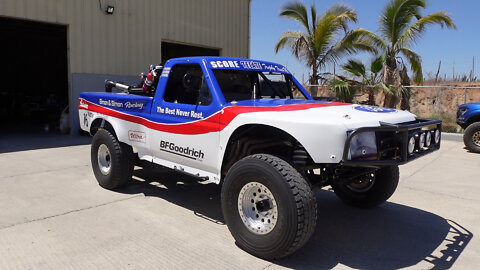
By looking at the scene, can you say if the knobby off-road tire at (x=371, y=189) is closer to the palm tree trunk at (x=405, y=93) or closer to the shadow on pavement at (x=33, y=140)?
the shadow on pavement at (x=33, y=140)

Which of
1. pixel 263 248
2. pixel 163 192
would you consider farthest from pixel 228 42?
pixel 263 248

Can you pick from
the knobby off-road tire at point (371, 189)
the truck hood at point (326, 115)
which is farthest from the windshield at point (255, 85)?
the knobby off-road tire at point (371, 189)

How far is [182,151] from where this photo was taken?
4.38 metres

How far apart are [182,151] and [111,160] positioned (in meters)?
1.46

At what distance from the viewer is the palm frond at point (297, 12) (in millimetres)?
14383

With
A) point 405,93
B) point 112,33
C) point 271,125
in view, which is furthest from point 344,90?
point 271,125

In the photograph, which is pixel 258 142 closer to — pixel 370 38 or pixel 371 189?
pixel 371 189

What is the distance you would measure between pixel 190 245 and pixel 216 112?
1367mm

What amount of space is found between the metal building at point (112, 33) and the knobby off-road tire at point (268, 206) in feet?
29.5

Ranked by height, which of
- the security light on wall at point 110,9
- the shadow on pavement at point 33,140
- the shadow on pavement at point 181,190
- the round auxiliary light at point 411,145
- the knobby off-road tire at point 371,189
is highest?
the security light on wall at point 110,9

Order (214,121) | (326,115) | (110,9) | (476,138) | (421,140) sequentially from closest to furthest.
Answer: (326,115), (421,140), (214,121), (476,138), (110,9)

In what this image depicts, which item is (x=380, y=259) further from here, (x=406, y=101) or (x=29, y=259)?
(x=406, y=101)

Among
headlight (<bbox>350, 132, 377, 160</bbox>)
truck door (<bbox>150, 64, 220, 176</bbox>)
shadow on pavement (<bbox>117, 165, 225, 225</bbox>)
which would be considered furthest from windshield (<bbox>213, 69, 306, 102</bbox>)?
headlight (<bbox>350, 132, 377, 160</bbox>)

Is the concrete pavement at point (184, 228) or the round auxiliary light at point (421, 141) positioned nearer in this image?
the concrete pavement at point (184, 228)
